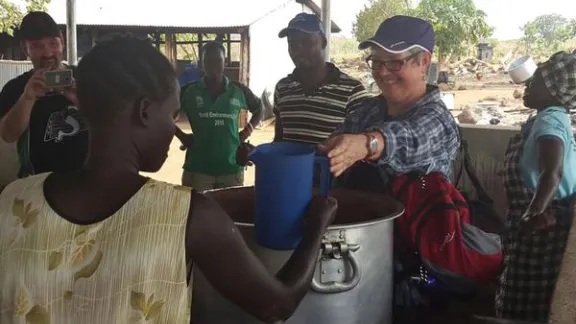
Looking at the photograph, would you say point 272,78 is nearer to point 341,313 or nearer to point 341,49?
point 341,313

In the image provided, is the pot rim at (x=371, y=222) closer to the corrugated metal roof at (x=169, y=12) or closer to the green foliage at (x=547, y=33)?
the corrugated metal roof at (x=169, y=12)

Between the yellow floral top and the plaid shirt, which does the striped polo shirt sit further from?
the yellow floral top

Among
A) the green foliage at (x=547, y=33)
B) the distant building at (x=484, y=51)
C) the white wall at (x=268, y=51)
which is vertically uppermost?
the green foliage at (x=547, y=33)

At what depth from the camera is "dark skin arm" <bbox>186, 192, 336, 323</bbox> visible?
119 centimetres

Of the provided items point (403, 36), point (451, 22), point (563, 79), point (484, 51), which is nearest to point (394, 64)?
point (403, 36)

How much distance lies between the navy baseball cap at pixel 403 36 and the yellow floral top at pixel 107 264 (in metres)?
1.01

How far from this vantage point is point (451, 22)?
23969 millimetres

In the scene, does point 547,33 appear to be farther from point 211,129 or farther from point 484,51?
point 211,129

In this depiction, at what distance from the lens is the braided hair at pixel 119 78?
120cm

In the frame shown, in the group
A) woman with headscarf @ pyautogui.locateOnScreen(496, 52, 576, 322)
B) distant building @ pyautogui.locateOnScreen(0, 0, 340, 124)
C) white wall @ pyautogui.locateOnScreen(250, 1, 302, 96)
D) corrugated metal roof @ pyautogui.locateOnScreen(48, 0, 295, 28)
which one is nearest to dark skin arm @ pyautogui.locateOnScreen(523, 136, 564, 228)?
woman with headscarf @ pyautogui.locateOnScreen(496, 52, 576, 322)

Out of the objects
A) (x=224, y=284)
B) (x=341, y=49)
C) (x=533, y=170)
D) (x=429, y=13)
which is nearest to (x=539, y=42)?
(x=429, y=13)

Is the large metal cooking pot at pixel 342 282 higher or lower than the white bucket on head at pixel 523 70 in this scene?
lower

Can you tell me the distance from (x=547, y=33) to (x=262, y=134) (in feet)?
68.6

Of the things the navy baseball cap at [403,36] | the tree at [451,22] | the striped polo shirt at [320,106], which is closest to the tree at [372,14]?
the tree at [451,22]
